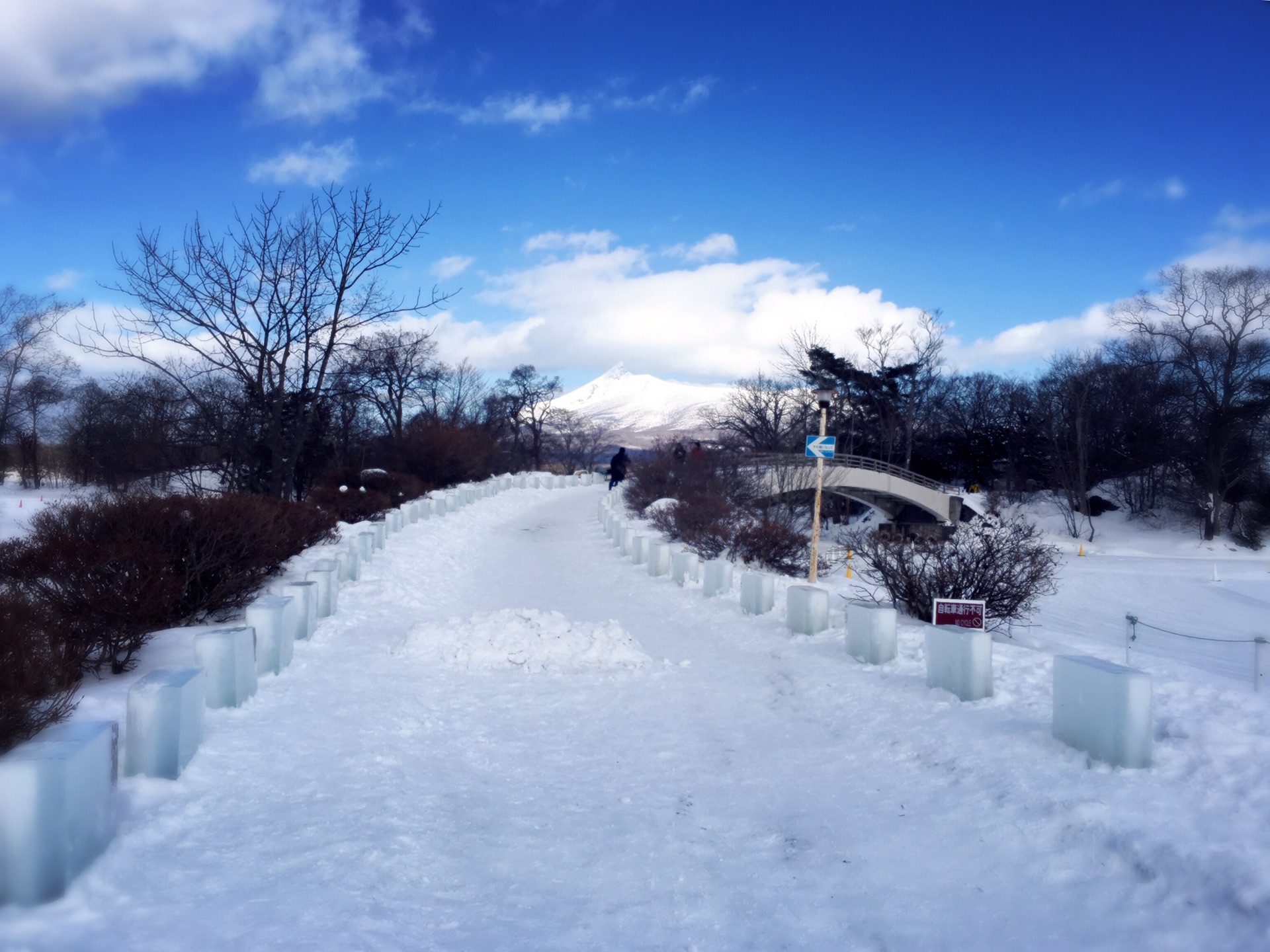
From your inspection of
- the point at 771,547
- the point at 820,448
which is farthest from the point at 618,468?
the point at 820,448

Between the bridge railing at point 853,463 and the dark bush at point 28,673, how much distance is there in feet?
90.1

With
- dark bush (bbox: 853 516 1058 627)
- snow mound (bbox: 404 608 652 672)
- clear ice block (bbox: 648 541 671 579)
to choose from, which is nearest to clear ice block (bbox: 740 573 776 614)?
dark bush (bbox: 853 516 1058 627)

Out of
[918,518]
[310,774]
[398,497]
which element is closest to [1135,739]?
[310,774]

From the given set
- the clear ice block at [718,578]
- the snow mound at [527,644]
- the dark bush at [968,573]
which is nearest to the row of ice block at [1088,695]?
the snow mound at [527,644]

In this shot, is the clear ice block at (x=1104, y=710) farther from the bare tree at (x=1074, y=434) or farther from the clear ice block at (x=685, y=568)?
the bare tree at (x=1074, y=434)

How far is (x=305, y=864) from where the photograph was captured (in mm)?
4016

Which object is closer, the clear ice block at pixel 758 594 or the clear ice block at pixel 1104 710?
the clear ice block at pixel 1104 710

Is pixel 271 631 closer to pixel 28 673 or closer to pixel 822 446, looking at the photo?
pixel 28 673

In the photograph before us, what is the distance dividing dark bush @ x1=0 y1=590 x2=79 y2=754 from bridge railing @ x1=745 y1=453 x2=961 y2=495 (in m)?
27.4

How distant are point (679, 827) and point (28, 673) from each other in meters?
3.71

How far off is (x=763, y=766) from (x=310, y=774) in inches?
115

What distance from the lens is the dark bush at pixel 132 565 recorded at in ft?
24.3

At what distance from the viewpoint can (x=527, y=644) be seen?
8.75m

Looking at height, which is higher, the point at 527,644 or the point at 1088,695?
the point at 1088,695
